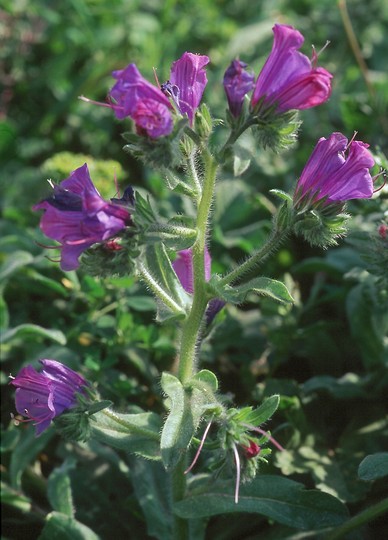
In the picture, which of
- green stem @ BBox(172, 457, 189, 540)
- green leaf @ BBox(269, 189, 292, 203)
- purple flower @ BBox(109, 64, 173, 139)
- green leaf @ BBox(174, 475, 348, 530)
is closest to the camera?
purple flower @ BBox(109, 64, 173, 139)

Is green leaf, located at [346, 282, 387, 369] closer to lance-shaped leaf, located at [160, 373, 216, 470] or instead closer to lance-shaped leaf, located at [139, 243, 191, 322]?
lance-shaped leaf, located at [139, 243, 191, 322]

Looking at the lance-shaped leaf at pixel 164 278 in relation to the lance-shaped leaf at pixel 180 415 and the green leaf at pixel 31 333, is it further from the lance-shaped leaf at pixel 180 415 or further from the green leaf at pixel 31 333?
the green leaf at pixel 31 333

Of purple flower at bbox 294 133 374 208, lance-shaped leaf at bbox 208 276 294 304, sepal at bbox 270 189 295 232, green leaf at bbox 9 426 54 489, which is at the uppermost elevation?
purple flower at bbox 294 133 374 208

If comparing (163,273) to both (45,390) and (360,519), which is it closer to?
(45,390)

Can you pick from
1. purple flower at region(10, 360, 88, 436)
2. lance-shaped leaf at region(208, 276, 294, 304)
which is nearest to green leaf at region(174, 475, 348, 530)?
purple flower at region(10, 360, 88, 436)

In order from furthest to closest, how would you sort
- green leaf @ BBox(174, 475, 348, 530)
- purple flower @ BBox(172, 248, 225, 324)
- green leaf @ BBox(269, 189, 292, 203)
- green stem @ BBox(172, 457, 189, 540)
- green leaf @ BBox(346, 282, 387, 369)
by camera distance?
1. green leaf @ BBox(346, 282, 387, 369)
2. purple flower @ BBox(172, 248, 225, 324)
3. green stem @ BBox(172, 457, 189, 540)
4. green leaf @ BBox(174, 475, 348, 530)
5. green leaf @ BBox(269, 189, 292, 203)

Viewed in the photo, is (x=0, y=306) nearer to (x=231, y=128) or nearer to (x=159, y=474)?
(x=159, y=474)

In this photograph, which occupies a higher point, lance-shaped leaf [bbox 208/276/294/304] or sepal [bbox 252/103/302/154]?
sepal [bbox 252/103/302/154]

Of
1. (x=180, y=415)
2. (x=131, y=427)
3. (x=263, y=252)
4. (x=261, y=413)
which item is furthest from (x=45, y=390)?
(x=263, y=252)
